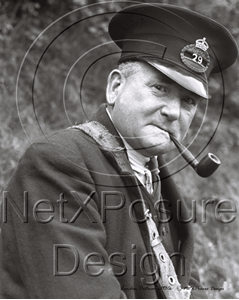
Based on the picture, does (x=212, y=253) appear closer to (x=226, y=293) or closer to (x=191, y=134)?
(x=226, y=293)

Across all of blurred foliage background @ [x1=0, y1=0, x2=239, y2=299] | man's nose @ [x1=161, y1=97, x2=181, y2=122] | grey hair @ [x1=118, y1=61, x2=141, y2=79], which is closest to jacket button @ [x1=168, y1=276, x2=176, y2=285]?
man's nose @ [x1=161, y1=97, x2=181, y2=122]

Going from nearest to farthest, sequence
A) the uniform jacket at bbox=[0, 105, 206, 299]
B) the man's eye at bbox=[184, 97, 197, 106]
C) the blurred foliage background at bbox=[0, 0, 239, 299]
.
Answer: the uniform jacket at bbox=[0, 105, 206, 299] < the man's eye at bbox=[184, 97, 197, 106] < the blurred foliage background at bbox=[0, 0, 239, 299]

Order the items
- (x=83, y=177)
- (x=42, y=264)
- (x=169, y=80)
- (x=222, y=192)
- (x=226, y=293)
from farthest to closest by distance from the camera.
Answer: (x=222, y=192)
(x=226, y=293)
(x=169, y=80)
(x=83, y=177)
(x=42, y=264)

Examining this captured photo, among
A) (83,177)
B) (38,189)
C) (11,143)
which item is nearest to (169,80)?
(83,177)

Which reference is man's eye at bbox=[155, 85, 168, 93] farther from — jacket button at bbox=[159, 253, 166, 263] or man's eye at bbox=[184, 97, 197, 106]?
jacket button at bbox=[159, 253, 166, 263]

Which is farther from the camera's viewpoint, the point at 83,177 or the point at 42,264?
the point at 83,177

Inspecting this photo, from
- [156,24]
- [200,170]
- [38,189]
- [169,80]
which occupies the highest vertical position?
[156,24]

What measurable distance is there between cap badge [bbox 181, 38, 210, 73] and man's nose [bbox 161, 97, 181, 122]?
0.18 meters

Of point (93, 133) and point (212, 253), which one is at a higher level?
point (93, 133)

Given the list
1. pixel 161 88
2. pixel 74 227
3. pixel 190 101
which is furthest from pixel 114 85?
pixel 74 227

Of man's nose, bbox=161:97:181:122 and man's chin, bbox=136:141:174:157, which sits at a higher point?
man's nose, bbox=161:97:181:122

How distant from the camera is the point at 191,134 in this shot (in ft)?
20.4

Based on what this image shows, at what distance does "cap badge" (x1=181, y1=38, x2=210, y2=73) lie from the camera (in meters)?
2.21

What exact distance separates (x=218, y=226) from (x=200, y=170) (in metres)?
3.35
